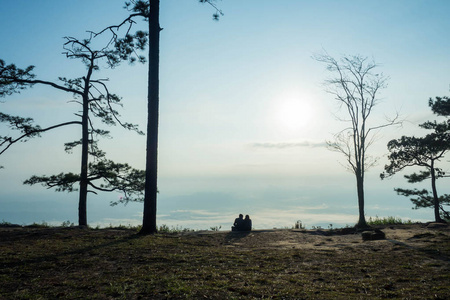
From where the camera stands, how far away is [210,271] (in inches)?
350

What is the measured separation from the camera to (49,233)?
15336 millimetres

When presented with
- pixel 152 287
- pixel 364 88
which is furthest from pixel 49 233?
pixel 364 88

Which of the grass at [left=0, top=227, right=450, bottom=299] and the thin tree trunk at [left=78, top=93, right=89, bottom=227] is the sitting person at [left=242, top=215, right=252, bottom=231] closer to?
the grass at [left=0, top=227, right=450, bottom=299]

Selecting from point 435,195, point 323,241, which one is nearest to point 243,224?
point 323,241

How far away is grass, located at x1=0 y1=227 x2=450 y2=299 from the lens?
283 inches

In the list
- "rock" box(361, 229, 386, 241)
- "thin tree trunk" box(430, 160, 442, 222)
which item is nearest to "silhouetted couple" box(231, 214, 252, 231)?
"rock" box(361, 229, 386, 241)

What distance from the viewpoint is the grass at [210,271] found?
7.18 metres

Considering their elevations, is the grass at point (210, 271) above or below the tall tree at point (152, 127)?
below

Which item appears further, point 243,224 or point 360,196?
point 360,196

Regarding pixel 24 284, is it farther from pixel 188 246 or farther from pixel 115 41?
pixel 115 41

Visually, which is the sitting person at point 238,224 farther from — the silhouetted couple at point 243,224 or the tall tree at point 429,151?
the tall tree at point 429,151

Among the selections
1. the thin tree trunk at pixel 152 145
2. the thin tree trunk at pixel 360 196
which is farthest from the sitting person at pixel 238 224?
the thin tree trunk at pixel 360 196

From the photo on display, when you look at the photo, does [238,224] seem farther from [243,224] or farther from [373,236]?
[373,236]

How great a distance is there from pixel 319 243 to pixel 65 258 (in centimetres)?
955
